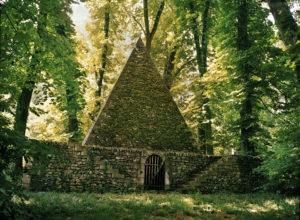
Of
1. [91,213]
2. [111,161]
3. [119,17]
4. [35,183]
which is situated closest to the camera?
[91,213]

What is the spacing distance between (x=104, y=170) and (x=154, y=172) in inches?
108

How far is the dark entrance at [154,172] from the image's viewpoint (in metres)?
11.7

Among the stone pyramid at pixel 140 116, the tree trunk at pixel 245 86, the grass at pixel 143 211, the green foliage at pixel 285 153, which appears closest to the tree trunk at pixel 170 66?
the stone pyramid at pixel 140 116

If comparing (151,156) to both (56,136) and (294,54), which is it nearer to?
(56,136)

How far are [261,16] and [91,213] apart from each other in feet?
39.5

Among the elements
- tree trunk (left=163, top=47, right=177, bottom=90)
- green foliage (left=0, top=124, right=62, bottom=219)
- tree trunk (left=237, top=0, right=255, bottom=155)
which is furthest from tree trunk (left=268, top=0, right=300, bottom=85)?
tree trunk (left=163, top=47, right=177, bottom=90)

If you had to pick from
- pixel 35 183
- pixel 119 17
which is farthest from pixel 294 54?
pixel 119 17

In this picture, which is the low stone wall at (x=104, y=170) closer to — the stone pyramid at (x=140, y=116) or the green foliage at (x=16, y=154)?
the stone pyramid at (x=140, y=116)

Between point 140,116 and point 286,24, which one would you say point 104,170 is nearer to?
point 140,116

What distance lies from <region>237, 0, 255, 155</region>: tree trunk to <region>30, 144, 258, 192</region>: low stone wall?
5.16 ft

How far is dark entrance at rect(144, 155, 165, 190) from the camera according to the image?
11.7 m

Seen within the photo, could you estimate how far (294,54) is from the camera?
5297 mm

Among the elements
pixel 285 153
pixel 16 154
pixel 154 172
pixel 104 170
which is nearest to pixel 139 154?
pixel 154 172

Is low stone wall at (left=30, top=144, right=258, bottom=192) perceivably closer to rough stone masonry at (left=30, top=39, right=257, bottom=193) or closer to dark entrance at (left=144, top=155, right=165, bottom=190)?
rough stone masonry at (left=30, top=39, right=257, bottom=193)
